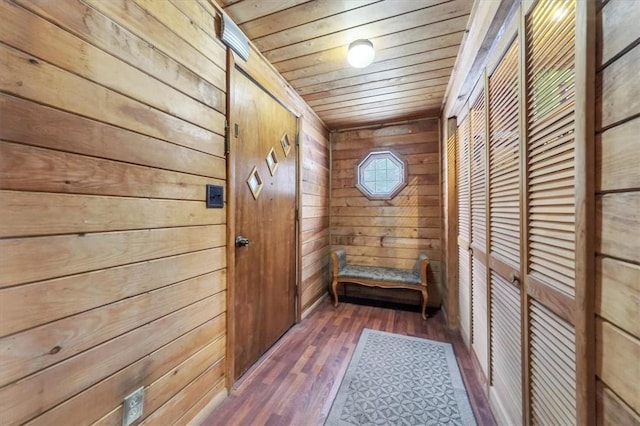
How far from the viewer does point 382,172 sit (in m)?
3.22

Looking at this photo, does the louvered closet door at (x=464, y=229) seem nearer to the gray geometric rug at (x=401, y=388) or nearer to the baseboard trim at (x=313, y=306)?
the gray geometric rug at (x=401, y=388)

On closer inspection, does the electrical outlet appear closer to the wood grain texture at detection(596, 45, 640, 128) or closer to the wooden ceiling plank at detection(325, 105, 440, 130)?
the wood grain texture at detection(596, 45, 640, 128)

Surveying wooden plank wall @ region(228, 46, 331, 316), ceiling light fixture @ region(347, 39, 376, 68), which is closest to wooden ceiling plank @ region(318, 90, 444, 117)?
wooden plank wall @ region(228, 46, 331, 316)

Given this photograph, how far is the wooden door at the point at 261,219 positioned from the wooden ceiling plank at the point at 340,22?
316 mm

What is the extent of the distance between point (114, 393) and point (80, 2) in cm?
139

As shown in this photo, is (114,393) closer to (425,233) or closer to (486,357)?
(486,357)

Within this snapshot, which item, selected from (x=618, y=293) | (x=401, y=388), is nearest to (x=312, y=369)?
(x=401, y=388)

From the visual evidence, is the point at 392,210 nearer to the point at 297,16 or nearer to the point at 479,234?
the point at 479,234

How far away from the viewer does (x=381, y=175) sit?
322 centimetres

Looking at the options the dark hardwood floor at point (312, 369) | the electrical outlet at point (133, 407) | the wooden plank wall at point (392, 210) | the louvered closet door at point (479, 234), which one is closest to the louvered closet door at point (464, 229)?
the louvered closet door at point (479, 234)

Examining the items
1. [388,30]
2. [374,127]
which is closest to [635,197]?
[388,30]

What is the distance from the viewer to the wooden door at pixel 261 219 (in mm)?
1660

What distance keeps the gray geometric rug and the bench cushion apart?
0.68 metres

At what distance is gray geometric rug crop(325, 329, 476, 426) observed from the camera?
1.40 meters
